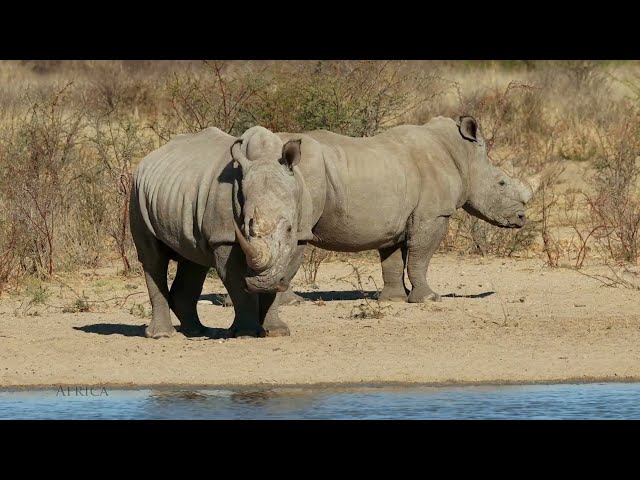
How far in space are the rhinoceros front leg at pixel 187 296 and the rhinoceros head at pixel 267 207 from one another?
4.12ft

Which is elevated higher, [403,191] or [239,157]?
[239,157]

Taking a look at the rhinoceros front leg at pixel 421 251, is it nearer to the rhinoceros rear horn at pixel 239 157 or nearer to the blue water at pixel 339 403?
the rhinoceros rear horn at pixel 239 157

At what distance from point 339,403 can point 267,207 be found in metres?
1.77

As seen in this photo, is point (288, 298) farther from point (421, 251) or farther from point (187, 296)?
point (187, 296)

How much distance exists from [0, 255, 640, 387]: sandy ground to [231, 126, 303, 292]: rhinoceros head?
640 millimetres

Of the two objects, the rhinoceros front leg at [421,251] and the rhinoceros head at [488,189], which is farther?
the rhinoceros head at [488,189]

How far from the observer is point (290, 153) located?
37.1 feet

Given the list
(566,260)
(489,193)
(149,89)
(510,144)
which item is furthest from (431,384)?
(149,89)

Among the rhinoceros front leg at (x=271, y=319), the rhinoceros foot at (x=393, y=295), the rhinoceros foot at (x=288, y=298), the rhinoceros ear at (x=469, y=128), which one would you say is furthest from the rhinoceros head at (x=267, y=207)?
the rhinoceros ear at (x=469, y=128)

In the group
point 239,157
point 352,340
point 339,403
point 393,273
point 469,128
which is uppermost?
point 469,128

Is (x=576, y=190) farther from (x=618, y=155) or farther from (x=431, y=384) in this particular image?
(x=431, y=384)

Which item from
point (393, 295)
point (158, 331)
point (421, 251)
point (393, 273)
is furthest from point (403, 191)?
point (158, 331)

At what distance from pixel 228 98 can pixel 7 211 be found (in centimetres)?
273

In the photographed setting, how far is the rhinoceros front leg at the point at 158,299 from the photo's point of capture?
12.2 metres
